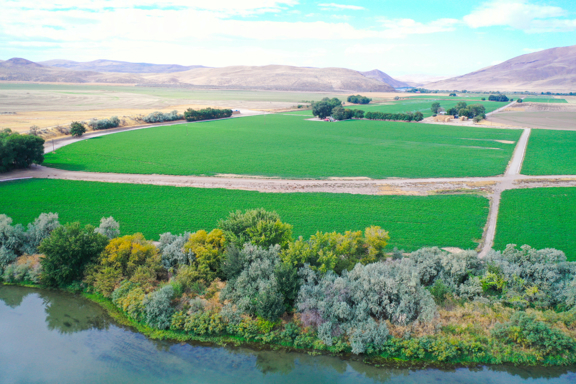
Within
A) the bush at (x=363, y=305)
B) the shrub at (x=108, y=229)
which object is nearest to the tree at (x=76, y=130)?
the shrub at (x=108, y=229)

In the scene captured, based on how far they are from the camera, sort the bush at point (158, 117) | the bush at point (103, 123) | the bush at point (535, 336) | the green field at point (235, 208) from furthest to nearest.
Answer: the bush at point (158, 117) < the bush at point (103, 123) < the green field at point (235, 208) < the bush at point (535, 336)

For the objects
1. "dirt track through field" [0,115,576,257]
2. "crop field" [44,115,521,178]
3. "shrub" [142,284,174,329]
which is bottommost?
"shrub" [142,284,174,329]

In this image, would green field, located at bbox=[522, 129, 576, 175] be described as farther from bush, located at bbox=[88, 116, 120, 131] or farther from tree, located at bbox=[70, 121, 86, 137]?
bush, located at bbox=[88, 116, 120, 131]

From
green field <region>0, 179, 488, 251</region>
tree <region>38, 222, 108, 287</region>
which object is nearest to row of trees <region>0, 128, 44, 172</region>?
green field <region>0, 179, 488, 251</region>

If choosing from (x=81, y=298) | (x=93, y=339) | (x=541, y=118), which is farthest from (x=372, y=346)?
(x=541, y=118)

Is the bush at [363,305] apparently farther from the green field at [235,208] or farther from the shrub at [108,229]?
the shrub at [108,229]

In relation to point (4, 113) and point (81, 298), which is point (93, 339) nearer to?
point (81, 298)

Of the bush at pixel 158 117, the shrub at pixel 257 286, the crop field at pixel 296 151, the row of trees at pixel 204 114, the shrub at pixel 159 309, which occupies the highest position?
the row of trees at pixel 204 114
